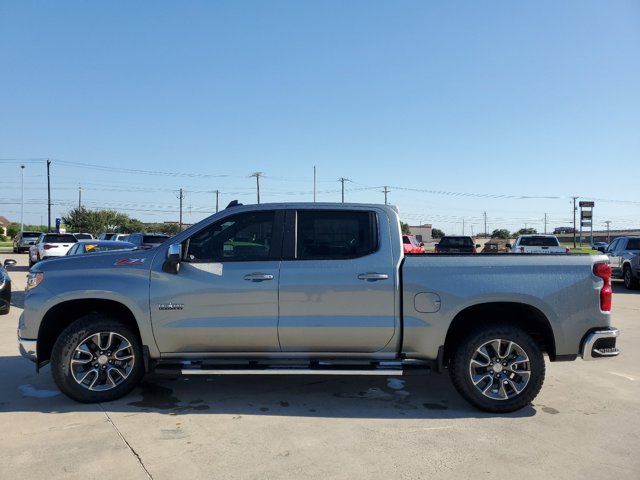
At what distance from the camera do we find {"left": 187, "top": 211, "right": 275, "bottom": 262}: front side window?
494cm

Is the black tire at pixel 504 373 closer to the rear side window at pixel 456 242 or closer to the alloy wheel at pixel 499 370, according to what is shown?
the alloy wheel at pixel 499 370

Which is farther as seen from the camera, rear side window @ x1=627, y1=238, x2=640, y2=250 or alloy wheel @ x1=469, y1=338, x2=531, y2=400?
rear side window @ x1=627, y1=238, x2=640, y2=250

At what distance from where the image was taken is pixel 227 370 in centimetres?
467

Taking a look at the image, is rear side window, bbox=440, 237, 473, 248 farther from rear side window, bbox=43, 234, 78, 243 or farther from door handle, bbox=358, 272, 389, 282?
door handle, bbox=358, 272, 389, 282

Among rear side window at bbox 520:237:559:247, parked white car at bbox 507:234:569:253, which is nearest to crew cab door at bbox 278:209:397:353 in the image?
parked white car at bbox 507:234:569:253

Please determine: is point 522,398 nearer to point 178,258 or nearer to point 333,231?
point 333,231

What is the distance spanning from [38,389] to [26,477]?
2.21 m

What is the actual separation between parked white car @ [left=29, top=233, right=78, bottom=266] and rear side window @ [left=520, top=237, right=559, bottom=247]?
1859 centimetres

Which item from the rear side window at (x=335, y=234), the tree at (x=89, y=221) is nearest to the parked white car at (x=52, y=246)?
the rear side window at (x=335, y=234)

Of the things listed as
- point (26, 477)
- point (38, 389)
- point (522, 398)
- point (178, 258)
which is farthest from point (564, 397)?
point (38, 389)

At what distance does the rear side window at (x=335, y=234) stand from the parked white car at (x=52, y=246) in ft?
64.6

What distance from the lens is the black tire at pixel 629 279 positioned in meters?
16.0

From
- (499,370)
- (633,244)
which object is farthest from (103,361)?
(633,244)

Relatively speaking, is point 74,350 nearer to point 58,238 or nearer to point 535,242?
point 535,242
